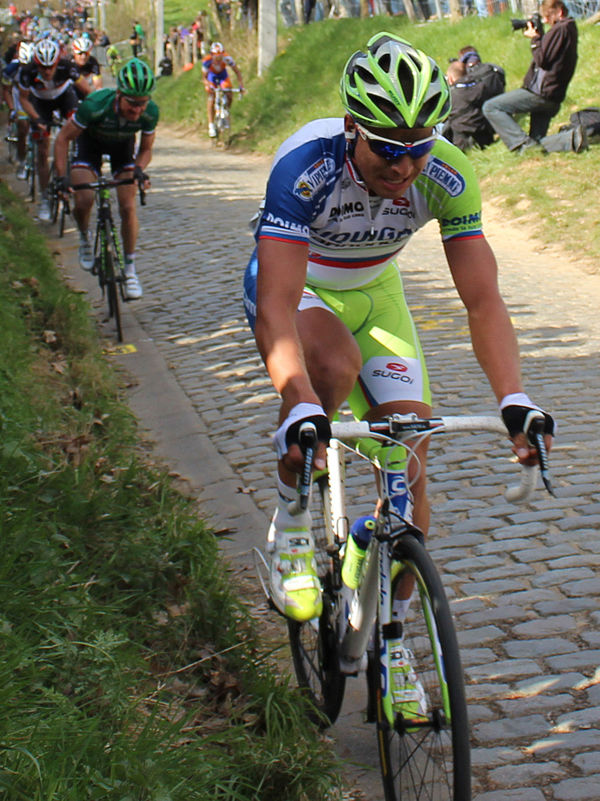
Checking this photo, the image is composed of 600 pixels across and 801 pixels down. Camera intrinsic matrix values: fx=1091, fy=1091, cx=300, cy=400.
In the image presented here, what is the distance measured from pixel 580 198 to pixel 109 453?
9.47m

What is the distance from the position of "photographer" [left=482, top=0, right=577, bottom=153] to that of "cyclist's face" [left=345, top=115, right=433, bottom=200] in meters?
12.5

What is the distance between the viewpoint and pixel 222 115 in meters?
25.9

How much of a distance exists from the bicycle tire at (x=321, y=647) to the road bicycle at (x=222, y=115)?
22901mm

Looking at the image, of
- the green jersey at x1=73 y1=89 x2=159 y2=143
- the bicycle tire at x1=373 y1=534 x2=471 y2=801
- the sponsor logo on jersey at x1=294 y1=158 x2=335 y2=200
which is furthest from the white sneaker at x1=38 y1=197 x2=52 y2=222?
the bicycle tire at x1=373 y1=534 x2=471 y2=801

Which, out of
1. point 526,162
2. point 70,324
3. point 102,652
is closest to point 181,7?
point 526,162

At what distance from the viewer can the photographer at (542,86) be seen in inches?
580

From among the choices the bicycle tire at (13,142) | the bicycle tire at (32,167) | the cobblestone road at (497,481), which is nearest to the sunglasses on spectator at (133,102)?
the cobblestone road at (497,481)

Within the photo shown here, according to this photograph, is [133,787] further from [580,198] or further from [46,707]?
[580,198]

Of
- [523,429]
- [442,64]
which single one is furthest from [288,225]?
[442,64]

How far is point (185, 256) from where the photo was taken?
42.3 feet

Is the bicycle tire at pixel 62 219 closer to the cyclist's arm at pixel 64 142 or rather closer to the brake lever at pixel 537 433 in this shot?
the cyclist's arm at pixel 64 142

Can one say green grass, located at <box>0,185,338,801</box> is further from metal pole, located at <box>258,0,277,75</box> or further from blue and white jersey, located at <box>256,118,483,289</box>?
metal pole, located at <box>258,0,277,75</box>

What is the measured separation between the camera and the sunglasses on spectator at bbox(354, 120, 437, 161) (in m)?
3.15

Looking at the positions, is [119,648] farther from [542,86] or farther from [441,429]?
[542,86]
